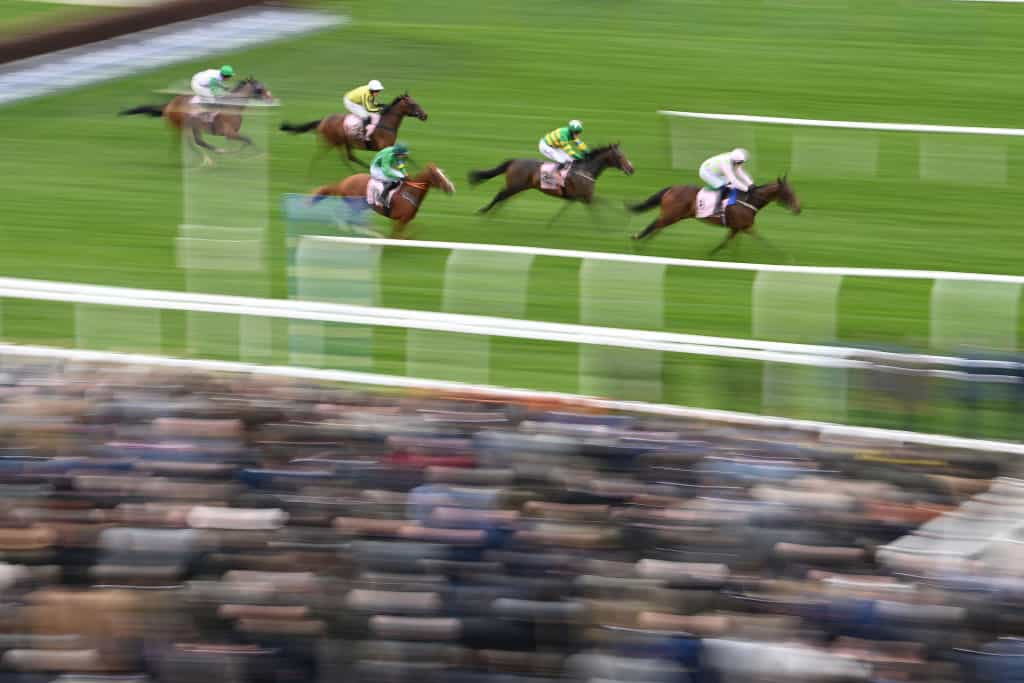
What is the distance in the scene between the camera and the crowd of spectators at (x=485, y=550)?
4902 millimetres

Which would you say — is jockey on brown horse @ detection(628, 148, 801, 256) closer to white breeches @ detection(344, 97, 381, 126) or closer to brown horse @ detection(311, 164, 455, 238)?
brown horse @ detection(311, 164, 455, 238)

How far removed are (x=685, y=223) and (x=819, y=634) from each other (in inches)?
297

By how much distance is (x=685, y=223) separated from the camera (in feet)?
40.3

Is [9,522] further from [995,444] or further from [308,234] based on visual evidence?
[995,444]

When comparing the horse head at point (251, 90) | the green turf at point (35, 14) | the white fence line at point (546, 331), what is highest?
the green turf at point (35, 14)

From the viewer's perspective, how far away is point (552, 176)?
11898 mm

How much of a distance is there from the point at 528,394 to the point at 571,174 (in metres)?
4.30

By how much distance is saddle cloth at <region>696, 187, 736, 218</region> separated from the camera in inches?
436

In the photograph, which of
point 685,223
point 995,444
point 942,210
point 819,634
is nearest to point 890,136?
point 942,210

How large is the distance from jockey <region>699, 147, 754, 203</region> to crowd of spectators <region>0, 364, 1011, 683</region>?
4.09 metres

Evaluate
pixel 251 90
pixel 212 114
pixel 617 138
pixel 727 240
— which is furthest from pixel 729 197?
pixel 251 90

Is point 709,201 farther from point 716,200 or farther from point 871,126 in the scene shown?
point 871,126

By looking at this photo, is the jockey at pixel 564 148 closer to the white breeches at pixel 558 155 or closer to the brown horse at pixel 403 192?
the white breeches at pixel 558 155

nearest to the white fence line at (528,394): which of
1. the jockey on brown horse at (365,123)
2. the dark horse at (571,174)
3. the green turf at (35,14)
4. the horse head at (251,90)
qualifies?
the dark horse at (571,174)
